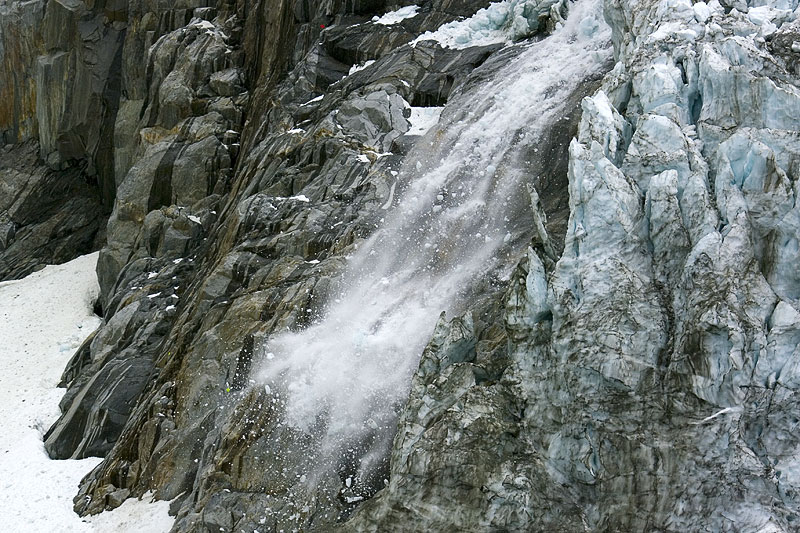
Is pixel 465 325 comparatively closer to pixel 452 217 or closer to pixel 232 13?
pixel 452 217

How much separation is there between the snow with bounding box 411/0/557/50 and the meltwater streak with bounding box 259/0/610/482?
6.80 feet

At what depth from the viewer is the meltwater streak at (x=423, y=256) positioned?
1398cm

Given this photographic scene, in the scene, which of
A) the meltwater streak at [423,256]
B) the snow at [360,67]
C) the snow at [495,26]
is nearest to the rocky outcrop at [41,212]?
the snow at [360,67]

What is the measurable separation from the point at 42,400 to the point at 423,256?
13.8 metres

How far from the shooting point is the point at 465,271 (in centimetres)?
1526

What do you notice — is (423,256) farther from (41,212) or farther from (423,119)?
(41,212)

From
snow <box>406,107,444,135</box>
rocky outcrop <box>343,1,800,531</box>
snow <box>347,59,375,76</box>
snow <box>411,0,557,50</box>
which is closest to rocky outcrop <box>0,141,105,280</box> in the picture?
snow <box>347,59,375,76</box>

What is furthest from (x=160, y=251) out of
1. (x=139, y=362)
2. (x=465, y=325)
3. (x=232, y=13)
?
(x=465, y=325)

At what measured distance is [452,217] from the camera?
55.4 ft

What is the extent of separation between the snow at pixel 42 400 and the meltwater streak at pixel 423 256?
4.06m

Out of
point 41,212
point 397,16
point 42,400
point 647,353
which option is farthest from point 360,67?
point 41,212

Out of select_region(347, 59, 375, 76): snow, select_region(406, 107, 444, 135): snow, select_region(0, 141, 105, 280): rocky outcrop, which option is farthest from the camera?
select_region(0, 141, 105, 280): rocky outcrop

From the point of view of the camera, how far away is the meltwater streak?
1398 centimetres

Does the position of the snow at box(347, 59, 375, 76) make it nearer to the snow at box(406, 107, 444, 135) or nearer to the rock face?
the rock face
